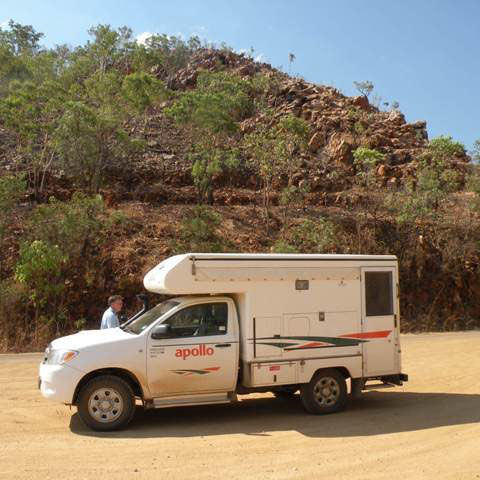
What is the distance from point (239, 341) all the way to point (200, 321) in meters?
0.69

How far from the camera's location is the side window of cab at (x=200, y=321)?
31.2 ft

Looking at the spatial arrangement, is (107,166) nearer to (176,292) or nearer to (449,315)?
(449,315)

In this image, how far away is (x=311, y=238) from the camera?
26422 millimetres

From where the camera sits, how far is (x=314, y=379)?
1023 centimetres

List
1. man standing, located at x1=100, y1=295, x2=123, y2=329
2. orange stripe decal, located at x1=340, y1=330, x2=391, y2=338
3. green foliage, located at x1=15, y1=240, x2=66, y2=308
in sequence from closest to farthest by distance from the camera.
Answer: orange stripe decal, located at x1=340, y1=330, x2=391, y2=338
man standing, located at x1=100, y1=295, x2=123, y2=329
green foliage, located at x1=15, y1=240, x2=66, y2=308

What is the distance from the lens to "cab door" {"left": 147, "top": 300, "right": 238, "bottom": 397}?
9.26m

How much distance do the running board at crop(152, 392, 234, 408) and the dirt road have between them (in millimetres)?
343

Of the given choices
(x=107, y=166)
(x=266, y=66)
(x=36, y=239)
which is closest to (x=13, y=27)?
(x=266, y=66)

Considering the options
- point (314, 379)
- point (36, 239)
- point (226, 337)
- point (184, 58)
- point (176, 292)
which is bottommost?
point (314, 379)

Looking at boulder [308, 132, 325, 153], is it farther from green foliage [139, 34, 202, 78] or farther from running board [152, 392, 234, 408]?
running board [152, 392, 234, 408]

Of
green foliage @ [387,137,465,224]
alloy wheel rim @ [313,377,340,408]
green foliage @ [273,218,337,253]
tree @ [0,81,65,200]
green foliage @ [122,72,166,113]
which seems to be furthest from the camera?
green foliage @ [122,72,166,113]

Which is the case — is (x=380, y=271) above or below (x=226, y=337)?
above

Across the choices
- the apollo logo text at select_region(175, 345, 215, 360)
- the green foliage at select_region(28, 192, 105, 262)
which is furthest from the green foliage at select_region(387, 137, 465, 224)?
the apollo logo text at select_region(175, 345, 215, 360)

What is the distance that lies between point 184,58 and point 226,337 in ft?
181
